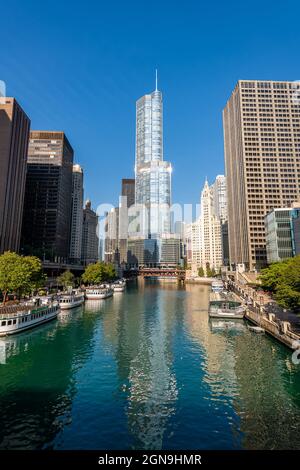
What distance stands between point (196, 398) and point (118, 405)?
8.70m

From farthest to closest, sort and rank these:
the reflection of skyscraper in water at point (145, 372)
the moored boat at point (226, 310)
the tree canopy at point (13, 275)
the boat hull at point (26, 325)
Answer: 1. the moored boat at point (226, 310)
2. the tree canopy at point (13, 275)
3. the boat hull at point (26, 325)
4. the reflection of skyscraper in water at point (145, 372)

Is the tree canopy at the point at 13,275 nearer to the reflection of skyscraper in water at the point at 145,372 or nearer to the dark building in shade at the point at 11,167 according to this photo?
the reflection of skyscraper in water at the point at 145,372

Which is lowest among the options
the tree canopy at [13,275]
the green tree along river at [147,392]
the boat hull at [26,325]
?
the green tree along river at [147,392]

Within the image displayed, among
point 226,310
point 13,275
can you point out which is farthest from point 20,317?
point 226,310

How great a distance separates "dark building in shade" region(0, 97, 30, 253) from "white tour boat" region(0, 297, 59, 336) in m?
107

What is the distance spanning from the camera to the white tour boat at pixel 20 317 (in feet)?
192

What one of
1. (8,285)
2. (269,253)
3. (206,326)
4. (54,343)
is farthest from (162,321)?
(269,253)

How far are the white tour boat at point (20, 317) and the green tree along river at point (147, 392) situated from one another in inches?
115

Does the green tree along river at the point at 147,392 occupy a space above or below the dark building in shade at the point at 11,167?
below

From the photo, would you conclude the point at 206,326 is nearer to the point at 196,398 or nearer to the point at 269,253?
the point at 196,398

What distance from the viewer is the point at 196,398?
31438 mm

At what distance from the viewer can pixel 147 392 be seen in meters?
32.8

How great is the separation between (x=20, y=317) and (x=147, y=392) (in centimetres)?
4061

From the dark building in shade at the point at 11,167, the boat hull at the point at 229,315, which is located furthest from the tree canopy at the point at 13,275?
the dark building in shade at the point at 11,167
